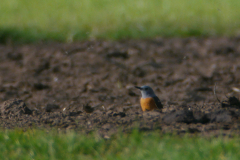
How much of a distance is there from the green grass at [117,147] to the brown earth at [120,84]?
0.84ft

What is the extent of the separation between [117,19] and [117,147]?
20.0 feet

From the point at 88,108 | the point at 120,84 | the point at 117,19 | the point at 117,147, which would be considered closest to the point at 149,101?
the point at 88,108

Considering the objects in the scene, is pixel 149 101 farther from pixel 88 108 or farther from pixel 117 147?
pixel 117 147

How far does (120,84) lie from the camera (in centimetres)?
561

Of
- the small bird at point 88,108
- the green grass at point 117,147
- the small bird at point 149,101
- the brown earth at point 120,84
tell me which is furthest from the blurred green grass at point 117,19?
the green grass at point 117,147

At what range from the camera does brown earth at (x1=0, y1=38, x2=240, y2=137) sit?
141 inches

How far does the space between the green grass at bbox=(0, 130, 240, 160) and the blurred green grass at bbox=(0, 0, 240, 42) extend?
4572 mm

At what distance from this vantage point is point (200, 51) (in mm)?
6770

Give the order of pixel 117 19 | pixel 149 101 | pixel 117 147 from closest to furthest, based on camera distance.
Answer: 1. pixel 117 147
2. pixel 149 101
3. pixel 117 19

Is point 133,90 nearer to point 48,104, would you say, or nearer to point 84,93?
point 84,93

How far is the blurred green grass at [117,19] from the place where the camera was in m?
7.74

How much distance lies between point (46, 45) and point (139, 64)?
2168mm

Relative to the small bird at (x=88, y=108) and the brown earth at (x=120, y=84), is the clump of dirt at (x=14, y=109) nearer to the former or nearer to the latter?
the brown earth at (x=120, y=84)

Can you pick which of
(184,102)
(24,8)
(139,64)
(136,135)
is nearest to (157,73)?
(139,64)
